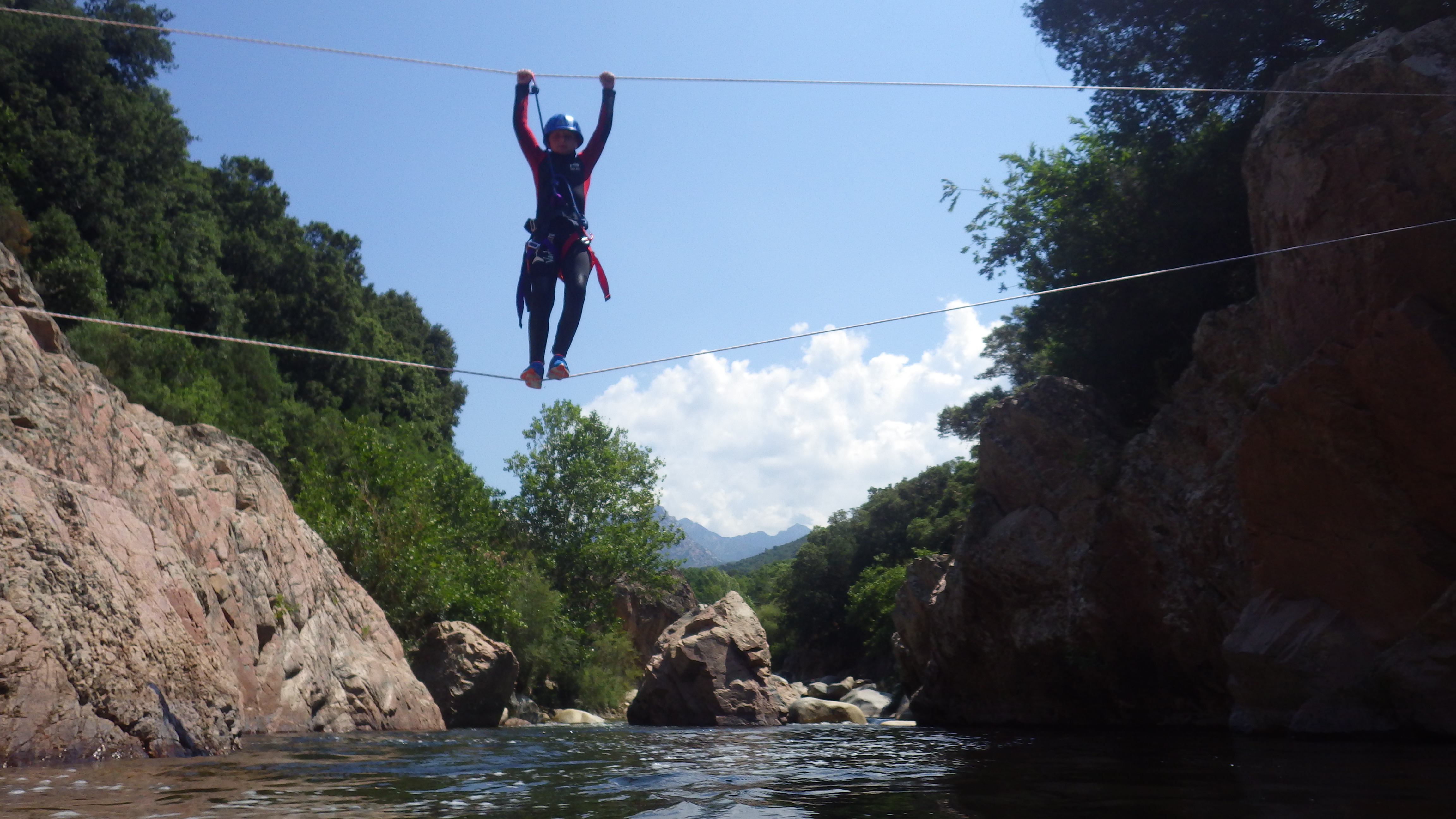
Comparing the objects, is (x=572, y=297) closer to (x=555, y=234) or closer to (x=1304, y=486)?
(x=555, y=234)

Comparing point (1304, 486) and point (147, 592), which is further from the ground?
point (1304, 486)

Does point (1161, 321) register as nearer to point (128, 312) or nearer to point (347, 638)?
point (347, 638)

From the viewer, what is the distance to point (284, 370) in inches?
1756

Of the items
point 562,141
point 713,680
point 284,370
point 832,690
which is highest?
point 284,370

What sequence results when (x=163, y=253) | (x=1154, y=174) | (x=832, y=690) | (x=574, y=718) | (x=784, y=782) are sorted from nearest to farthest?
(x=784, y=782) → (x=1154, y=174) → (x=574, y=718) → (x=163, y=253) → (x=832, y=690)

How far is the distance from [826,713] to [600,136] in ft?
59.3

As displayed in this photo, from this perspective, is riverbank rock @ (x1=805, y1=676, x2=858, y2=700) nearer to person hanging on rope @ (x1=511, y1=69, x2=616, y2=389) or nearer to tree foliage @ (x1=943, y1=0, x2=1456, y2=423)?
tree foliage @ (x1=943, y1=0, x2=1456, y2=423)

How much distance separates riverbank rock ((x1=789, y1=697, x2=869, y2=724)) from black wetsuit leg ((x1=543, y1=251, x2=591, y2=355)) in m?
16.9

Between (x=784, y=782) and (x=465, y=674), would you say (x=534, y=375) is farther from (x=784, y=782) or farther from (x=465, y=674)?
(x=465, y=674)

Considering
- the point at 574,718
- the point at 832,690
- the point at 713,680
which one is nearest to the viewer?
the point at 713,680

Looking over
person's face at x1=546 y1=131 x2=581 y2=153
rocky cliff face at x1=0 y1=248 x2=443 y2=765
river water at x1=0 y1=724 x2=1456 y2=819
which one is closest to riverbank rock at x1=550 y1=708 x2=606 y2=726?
rocky cliff face at x1=0 y1=248 x2=443 y2=765

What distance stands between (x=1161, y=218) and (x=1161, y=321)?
2088 mm

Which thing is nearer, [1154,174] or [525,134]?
[525,134]

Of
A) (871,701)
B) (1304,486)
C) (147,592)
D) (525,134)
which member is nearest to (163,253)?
(871,701)
